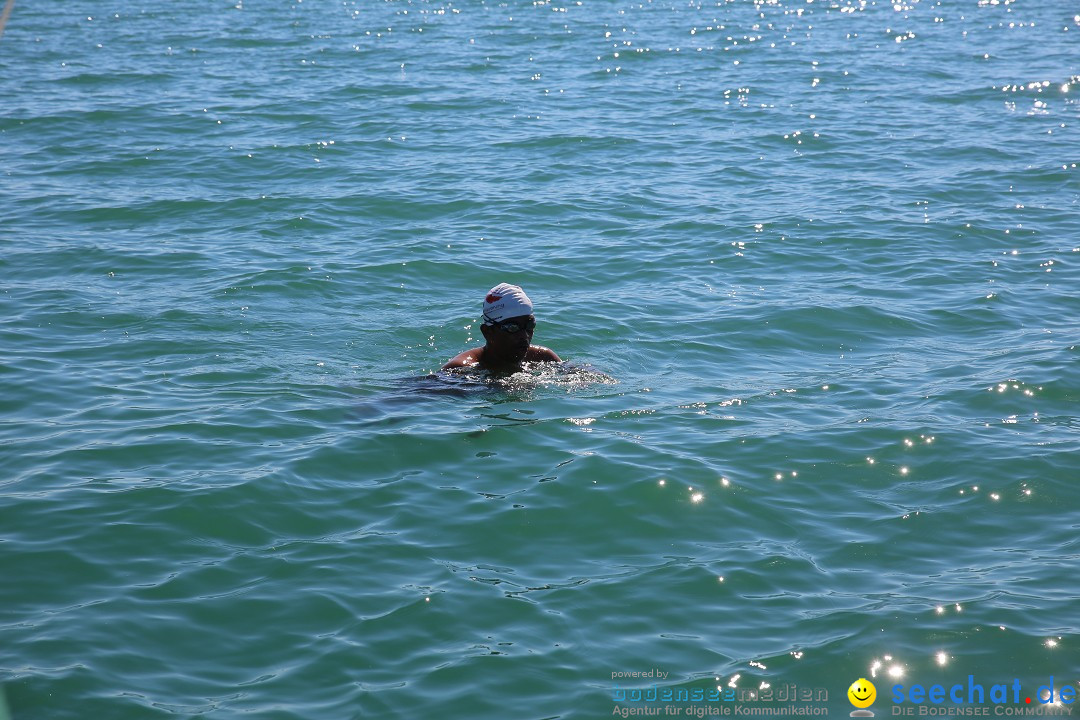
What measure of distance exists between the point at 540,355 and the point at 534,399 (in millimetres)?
649

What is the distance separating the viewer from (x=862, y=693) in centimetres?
542

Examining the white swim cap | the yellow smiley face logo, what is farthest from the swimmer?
the yellow smiley face logo

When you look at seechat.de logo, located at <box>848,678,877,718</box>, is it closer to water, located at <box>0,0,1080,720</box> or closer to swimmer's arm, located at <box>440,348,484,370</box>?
water, located at <box>0,0,1080,720</box>

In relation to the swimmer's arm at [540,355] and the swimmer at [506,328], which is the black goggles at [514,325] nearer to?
the swimmer at [506,328]

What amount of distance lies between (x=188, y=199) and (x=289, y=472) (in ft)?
26.2

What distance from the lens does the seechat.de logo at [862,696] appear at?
17.4ft

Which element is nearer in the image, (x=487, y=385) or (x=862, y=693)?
(x=862, y=693)

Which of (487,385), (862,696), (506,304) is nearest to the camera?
(862,696)

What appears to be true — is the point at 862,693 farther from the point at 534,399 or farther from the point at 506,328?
the point at 506,328

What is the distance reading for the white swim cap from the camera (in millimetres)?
8852

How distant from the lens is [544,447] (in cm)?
805

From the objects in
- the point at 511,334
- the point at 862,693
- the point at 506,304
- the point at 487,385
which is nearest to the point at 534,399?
the point at 487,385

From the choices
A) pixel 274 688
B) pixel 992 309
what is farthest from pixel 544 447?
pixel 992 309

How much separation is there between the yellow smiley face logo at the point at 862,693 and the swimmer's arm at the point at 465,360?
4.66m
